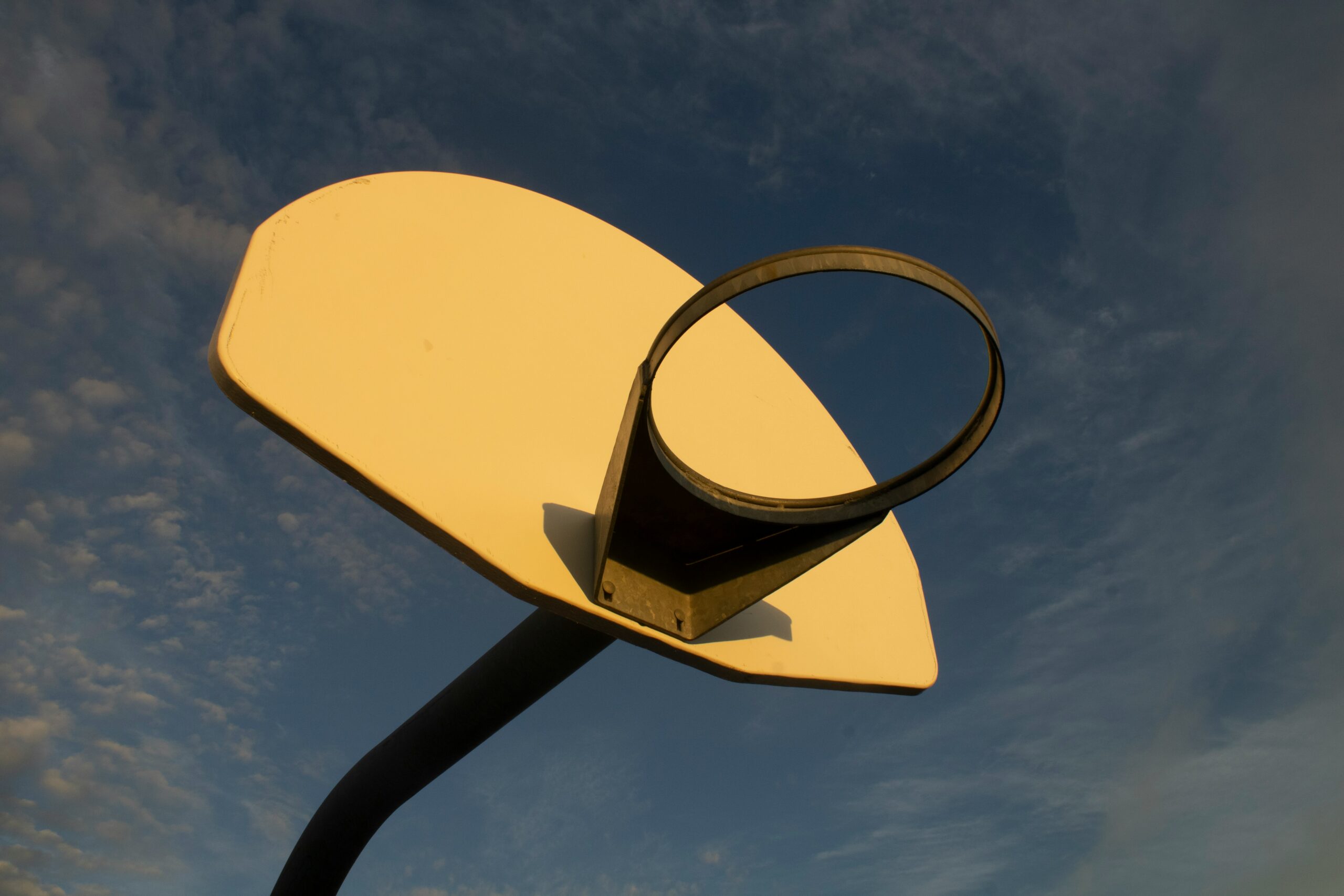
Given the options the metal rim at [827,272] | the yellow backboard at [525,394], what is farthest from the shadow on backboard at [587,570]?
the metal rim at [827,272]

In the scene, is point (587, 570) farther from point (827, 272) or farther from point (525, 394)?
point (827, 272)

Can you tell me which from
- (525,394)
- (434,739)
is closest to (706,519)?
(525,394)

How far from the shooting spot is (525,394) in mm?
2750

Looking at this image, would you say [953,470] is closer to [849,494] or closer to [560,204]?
[849,494]

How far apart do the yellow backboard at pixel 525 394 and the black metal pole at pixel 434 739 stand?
0.59 m

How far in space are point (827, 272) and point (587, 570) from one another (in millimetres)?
1012

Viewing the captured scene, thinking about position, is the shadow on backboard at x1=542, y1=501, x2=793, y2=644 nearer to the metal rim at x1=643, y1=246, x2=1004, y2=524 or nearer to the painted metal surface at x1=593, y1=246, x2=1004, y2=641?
the painted metal surface at x1=593, y1=246, x2=1004, y2=641

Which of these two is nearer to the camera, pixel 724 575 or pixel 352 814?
pixel 724 575

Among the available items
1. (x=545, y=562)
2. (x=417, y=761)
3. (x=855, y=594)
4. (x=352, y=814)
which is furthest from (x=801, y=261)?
(x=352, y=814)

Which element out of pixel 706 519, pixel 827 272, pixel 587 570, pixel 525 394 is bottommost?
pixel 587 570

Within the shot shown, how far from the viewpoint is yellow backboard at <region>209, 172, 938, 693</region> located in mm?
2035

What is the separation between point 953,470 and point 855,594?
3.18ft

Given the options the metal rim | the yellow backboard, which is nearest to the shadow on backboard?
the yellow backboard

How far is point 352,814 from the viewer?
383cm
